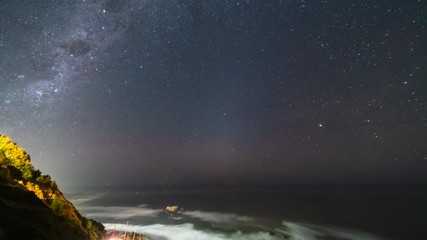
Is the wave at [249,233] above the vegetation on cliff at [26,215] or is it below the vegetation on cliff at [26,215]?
below

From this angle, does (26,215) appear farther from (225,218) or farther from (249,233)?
(225,218)

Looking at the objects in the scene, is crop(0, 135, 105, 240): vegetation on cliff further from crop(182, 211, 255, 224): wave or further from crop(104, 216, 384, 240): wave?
crop(182, 211, 255, 224): wave

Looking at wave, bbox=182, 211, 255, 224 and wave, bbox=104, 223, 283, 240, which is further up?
wave, bbox=104, 223, 283, 240

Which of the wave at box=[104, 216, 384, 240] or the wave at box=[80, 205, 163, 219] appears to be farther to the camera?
the wave at box=[80, 205, 163, 219]

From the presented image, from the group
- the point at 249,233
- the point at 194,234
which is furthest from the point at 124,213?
the point at 249,233

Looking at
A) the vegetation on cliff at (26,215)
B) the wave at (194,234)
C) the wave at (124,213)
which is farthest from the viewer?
the wave at (124,213)

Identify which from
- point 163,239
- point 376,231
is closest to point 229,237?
point 163,239

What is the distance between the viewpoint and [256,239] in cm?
6656

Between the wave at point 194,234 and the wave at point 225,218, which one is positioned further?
the wave at point 225,218

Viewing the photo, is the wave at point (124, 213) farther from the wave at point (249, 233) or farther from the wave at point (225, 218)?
the wave at point (249, 233)

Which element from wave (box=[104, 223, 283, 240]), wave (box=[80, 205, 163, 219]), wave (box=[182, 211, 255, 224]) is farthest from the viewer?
wave (box=[80, 205, 163, 219])

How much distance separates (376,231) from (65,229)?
93.5m

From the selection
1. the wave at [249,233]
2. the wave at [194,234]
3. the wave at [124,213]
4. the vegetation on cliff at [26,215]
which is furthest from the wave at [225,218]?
the vegetation on cliff at [26,215]

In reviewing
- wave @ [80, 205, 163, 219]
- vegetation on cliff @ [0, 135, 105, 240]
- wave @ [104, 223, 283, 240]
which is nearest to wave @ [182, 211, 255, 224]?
wave @ [80, 205, 163, 219]
